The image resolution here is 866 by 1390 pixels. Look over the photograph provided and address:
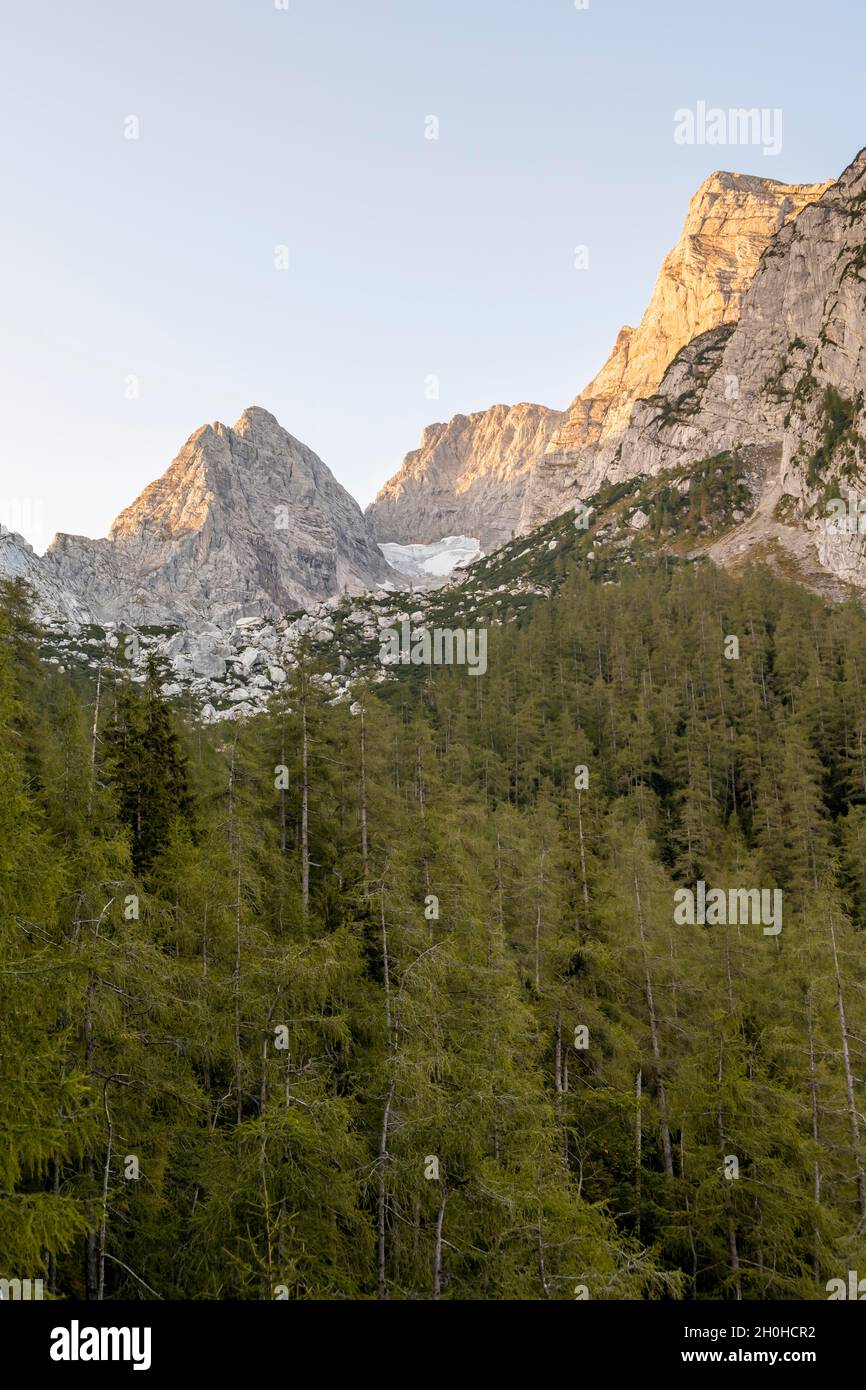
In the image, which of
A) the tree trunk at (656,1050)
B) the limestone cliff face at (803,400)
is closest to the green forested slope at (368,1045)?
the tree trunk at (656,1050)

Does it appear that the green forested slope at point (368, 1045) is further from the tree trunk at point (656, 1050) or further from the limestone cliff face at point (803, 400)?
the limestone cliff face at point (803, 400)

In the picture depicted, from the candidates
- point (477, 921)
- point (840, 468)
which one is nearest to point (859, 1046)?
point (477, 921)

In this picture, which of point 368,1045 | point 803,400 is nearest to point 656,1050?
point 368,1045

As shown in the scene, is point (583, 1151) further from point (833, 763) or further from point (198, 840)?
point (833, 763)

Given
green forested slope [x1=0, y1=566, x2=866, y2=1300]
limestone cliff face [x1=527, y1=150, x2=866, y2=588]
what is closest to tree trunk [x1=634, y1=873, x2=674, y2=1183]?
green forested slope [x1=0, y1=566, x2=866, y2=1300]

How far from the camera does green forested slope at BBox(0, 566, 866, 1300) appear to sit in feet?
30.5

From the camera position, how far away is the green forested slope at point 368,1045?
30.5 feet

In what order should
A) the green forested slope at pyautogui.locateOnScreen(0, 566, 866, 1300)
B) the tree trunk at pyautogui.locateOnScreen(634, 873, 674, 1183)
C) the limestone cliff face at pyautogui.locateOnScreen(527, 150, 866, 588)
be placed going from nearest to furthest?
the green forested slope at pyautogui.locateOnScreen(0, 566, 866, 1300), the tree trunk at pyautogui.locateOnScreen(634, 873, 674, 1183), the limestone cliff face at pyautogui.locateOnScreen(527, 150, 866, 588)

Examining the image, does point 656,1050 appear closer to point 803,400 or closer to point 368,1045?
point 368,1045

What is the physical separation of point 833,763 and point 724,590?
3638cm

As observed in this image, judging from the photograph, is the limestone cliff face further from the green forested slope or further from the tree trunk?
the tree trunk

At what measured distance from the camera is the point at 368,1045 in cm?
1386

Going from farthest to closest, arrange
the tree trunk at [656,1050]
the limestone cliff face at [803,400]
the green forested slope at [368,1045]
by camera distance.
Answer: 1. the limestone cliff face at [803,400]
2. the tree trunk at [656,1050]
3. the green forested slope at [368,1045]

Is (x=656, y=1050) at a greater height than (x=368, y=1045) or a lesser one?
lesser
